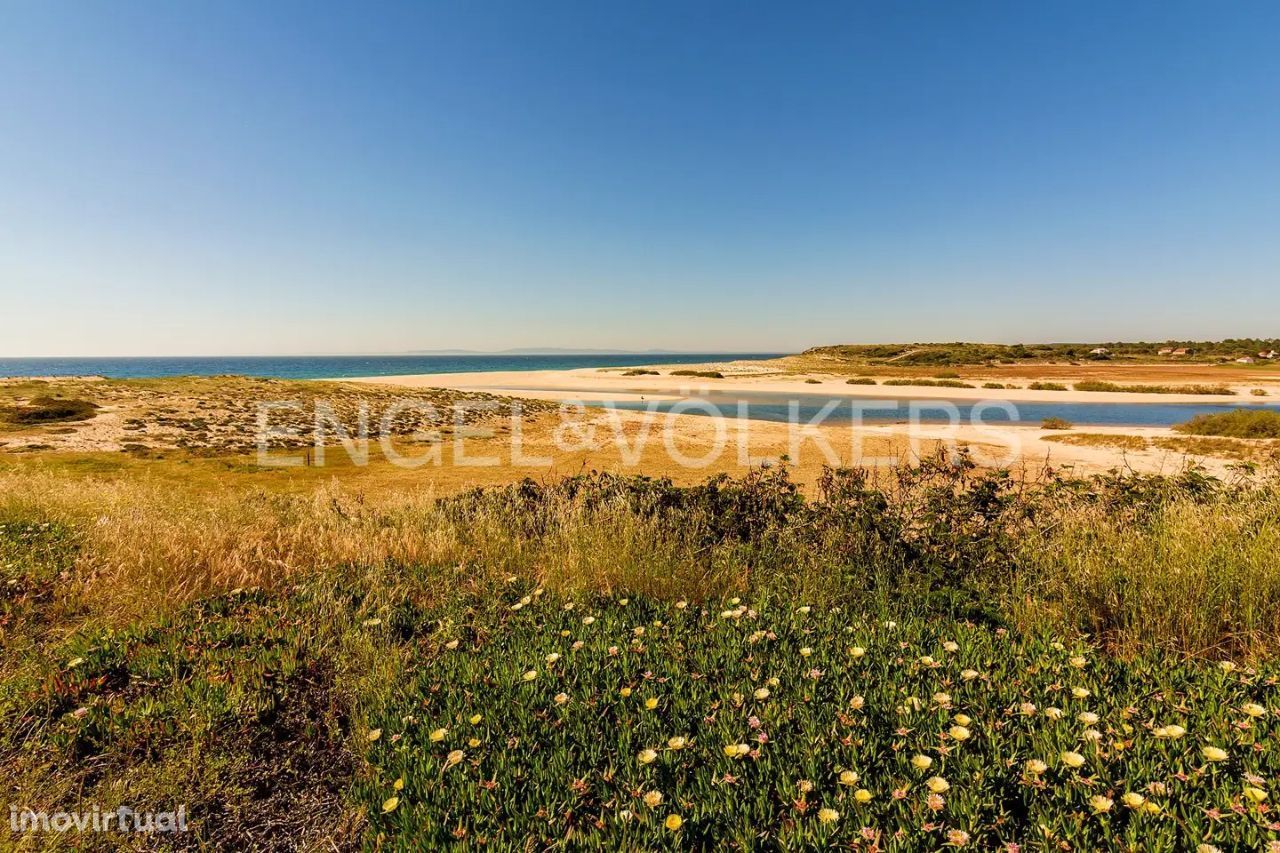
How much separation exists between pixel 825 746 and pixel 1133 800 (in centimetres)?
104

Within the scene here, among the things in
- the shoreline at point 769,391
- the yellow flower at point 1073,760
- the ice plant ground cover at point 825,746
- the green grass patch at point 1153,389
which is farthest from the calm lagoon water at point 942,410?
the yellow flower at point 1073,760

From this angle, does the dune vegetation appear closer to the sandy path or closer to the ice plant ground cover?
the ice plant ground cover

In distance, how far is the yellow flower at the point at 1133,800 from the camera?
1903mm

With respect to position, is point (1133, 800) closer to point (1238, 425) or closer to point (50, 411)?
point (50, 411)

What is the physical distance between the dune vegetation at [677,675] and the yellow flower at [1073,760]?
0.11 ft

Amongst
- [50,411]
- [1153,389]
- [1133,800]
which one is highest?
[50,411]

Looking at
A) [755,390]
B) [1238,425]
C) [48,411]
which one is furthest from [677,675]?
[755,390]

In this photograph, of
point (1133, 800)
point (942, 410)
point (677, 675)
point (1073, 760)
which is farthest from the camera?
point (942, 410)

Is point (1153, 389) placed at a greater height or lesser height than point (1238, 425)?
greater

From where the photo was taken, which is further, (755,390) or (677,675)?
(755,390)

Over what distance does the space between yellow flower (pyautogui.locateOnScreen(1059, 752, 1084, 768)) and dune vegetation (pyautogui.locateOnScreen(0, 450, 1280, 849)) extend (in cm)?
3

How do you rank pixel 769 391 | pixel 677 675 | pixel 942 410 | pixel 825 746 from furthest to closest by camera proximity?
pixel 769 391 → pixel 942 410 → pixel 677 675 → pixel 825 746

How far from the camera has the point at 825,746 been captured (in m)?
2.39

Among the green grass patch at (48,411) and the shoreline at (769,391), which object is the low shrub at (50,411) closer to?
the green grass patch at (48,411)
